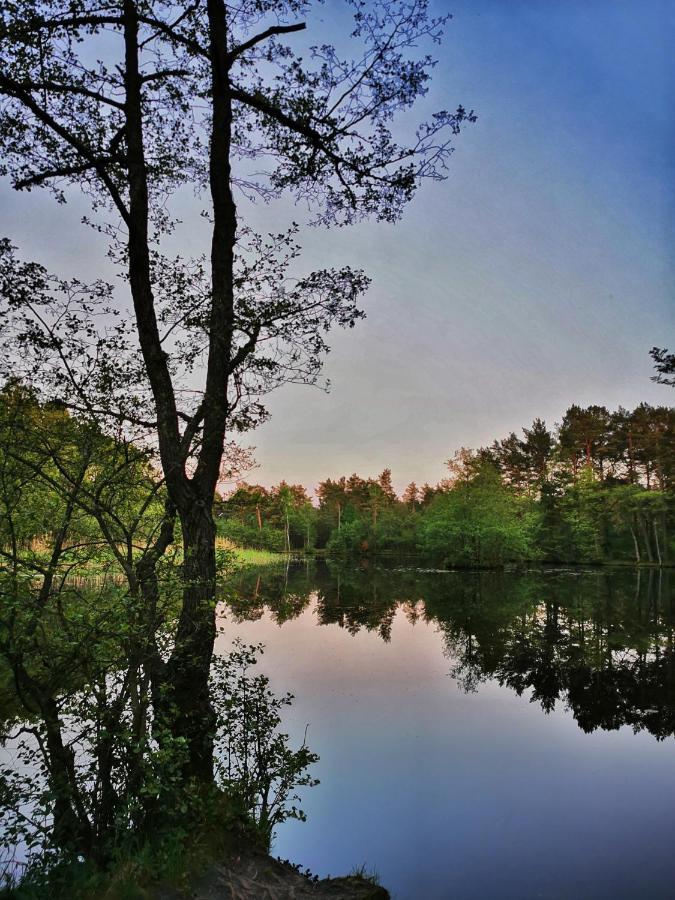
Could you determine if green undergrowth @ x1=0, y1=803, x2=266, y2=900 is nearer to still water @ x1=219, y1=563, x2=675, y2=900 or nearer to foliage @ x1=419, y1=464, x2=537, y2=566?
still water @ x1=219, y1=563, x2=675, y2=900

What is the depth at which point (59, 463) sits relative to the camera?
162 inches

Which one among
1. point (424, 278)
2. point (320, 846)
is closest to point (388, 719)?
point (320, 846)

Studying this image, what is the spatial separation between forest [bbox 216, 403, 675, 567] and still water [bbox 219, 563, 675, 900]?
19935 mm

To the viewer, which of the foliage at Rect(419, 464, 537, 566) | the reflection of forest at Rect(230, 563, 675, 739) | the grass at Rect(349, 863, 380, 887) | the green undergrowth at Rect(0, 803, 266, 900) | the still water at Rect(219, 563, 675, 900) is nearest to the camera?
the green undergrowth at Rect(0, 803, 266, 900)

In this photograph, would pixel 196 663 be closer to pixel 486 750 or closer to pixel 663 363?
pixel 486 750

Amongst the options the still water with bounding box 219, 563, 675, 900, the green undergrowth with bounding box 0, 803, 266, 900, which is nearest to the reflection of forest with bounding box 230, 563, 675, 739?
the still water with bounding box 219, 563, 675, 900

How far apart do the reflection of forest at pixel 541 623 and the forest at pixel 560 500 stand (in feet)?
20.2

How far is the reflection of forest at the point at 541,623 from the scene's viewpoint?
10.1 metres

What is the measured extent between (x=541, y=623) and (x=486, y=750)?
35.7ft

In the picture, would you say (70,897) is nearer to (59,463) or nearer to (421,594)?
(59,463)

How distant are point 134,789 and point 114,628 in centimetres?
113

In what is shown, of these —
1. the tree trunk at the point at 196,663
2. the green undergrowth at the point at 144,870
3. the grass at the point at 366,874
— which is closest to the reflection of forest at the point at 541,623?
the tree trunk at the point at 196,663

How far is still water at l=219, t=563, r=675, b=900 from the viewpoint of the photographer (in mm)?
5219

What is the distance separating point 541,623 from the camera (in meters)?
17.6
